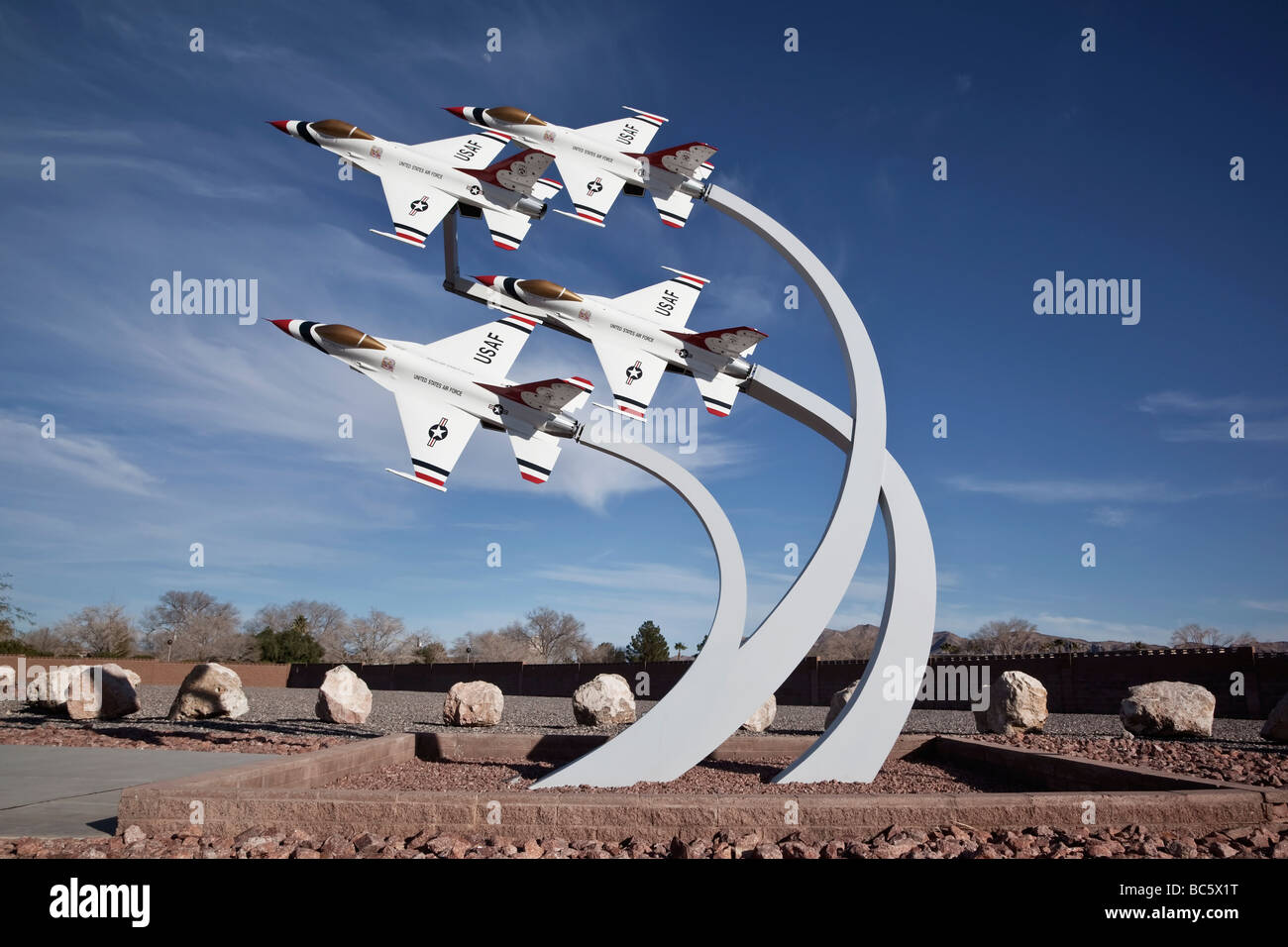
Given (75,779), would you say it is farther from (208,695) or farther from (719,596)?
(208,695)

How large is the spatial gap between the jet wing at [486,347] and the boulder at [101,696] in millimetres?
13088

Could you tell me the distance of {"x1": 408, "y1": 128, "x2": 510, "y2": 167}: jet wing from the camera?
13344mm

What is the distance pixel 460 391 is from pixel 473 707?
1091 centimetres

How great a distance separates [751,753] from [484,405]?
6.97 metres

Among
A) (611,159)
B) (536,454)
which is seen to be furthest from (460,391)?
(611,159)

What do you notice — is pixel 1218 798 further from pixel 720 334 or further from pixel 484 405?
pixel 484 405

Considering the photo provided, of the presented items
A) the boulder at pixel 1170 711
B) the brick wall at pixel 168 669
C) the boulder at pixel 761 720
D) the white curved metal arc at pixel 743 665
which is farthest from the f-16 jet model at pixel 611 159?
the brick wall at pixel 168 669

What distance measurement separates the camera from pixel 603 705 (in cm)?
1962

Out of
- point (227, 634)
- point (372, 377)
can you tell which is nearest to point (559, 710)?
point (372, 377)

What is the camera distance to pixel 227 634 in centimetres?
7538

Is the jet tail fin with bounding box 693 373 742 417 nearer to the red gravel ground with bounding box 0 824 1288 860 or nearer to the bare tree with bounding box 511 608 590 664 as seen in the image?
the red gravel ground with bounding box 0 824 1288 860

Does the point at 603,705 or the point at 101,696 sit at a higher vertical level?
the point at 101,696

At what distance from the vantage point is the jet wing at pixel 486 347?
38.9 ft

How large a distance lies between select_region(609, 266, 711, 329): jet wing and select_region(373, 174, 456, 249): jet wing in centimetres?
332
